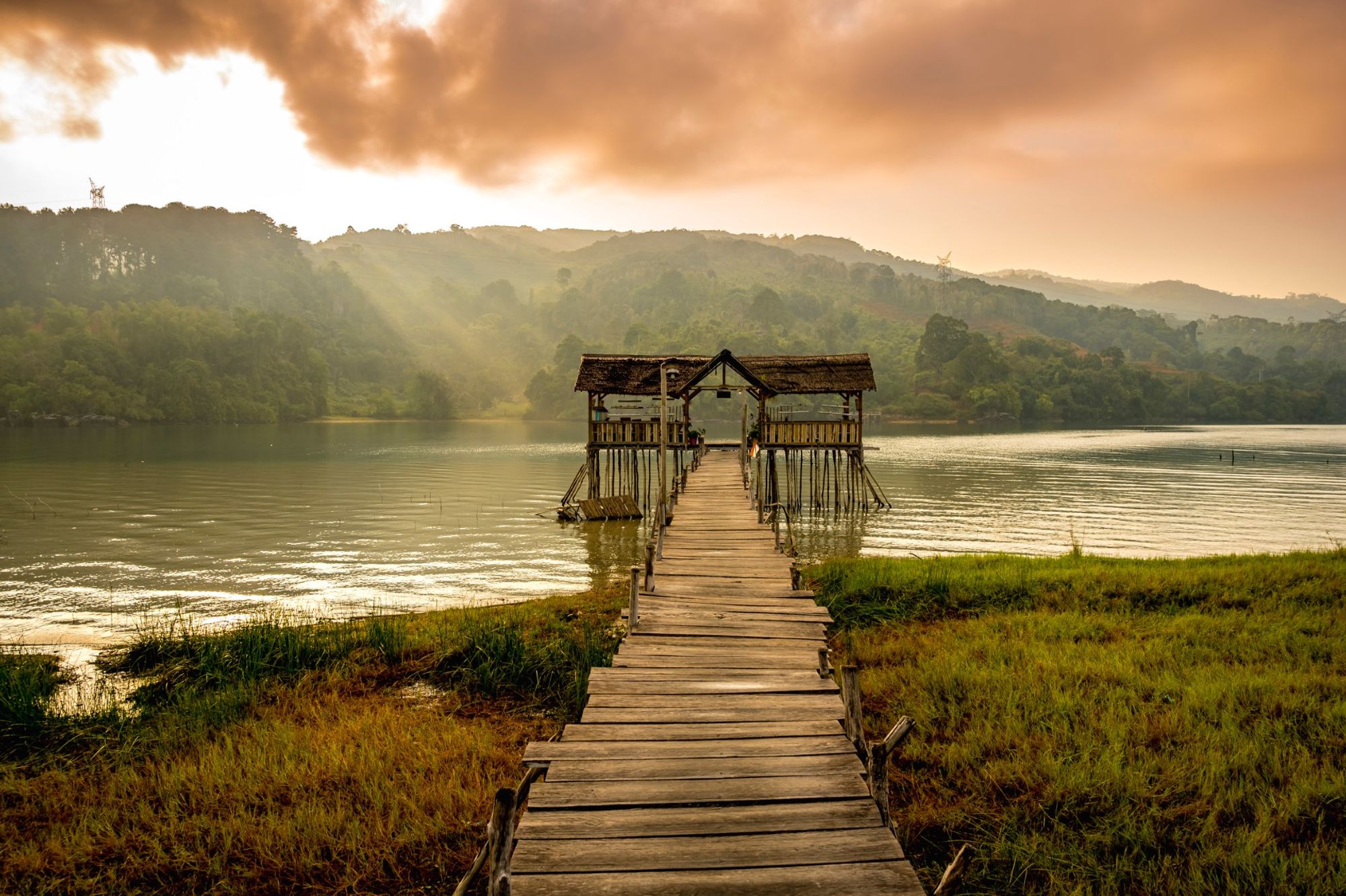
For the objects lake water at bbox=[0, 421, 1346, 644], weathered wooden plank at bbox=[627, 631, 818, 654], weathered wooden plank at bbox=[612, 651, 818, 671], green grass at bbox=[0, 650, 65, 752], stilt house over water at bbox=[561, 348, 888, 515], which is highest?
stilt house over water at bbox=[561, 348, 888, 515]

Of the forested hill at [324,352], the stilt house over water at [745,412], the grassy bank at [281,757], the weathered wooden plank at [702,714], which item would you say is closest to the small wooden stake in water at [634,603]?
the grassy bank at [281,757]

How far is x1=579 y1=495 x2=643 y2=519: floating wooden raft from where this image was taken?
31750 millimetres

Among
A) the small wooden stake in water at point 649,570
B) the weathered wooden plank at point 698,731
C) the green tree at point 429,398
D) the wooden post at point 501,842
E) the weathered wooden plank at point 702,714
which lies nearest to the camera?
the wooden post at point 501,842

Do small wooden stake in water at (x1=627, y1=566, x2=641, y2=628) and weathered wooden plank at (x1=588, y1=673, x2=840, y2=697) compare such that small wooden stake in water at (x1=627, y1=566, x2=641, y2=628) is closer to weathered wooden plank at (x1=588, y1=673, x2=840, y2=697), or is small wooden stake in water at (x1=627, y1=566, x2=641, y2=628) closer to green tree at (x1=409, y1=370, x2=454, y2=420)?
weathered wooden plank at (x1=588, y1=673, x2=840, y2=697)

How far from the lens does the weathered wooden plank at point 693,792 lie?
508 cm

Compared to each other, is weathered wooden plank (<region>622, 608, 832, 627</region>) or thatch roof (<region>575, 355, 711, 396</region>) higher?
thatch roof (<region>575, 355, 711, 396</region>)

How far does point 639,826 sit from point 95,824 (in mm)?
4656

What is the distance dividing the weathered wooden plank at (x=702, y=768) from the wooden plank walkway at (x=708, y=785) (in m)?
0.01

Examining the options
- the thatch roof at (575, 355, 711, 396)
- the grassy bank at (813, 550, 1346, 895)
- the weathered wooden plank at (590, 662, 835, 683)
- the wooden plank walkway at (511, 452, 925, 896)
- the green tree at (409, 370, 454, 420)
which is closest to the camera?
the wooden plank walkway at (511, 452, 925, 896)

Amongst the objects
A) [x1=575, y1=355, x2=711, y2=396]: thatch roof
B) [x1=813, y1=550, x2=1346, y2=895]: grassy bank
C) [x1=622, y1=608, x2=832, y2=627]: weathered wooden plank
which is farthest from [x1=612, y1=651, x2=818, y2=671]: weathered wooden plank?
[x1=575, y1=355, x2=711, y2=396]: thatch roof

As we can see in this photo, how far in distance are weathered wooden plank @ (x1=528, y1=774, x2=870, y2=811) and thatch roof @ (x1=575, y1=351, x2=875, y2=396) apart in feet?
87.3

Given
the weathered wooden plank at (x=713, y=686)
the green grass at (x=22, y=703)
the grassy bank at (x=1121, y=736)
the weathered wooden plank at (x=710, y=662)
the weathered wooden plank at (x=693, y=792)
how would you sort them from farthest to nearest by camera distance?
1. the green grass at (x=22, y=703)
2. the weathered wooden plank at (x=710, y=662)
3. the weathered wooden plank at (x=713, y=686)
4. the grassy bank at (x=1121, y=736)
5. the weathered wooden plank at (x=693, y=792)

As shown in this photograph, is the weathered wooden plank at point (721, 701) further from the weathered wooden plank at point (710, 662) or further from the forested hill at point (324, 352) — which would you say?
the forested hill at point (324, 352)

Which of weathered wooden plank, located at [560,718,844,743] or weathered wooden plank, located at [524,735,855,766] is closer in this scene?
weathered wooden plank, located at [524,735,855,766]
